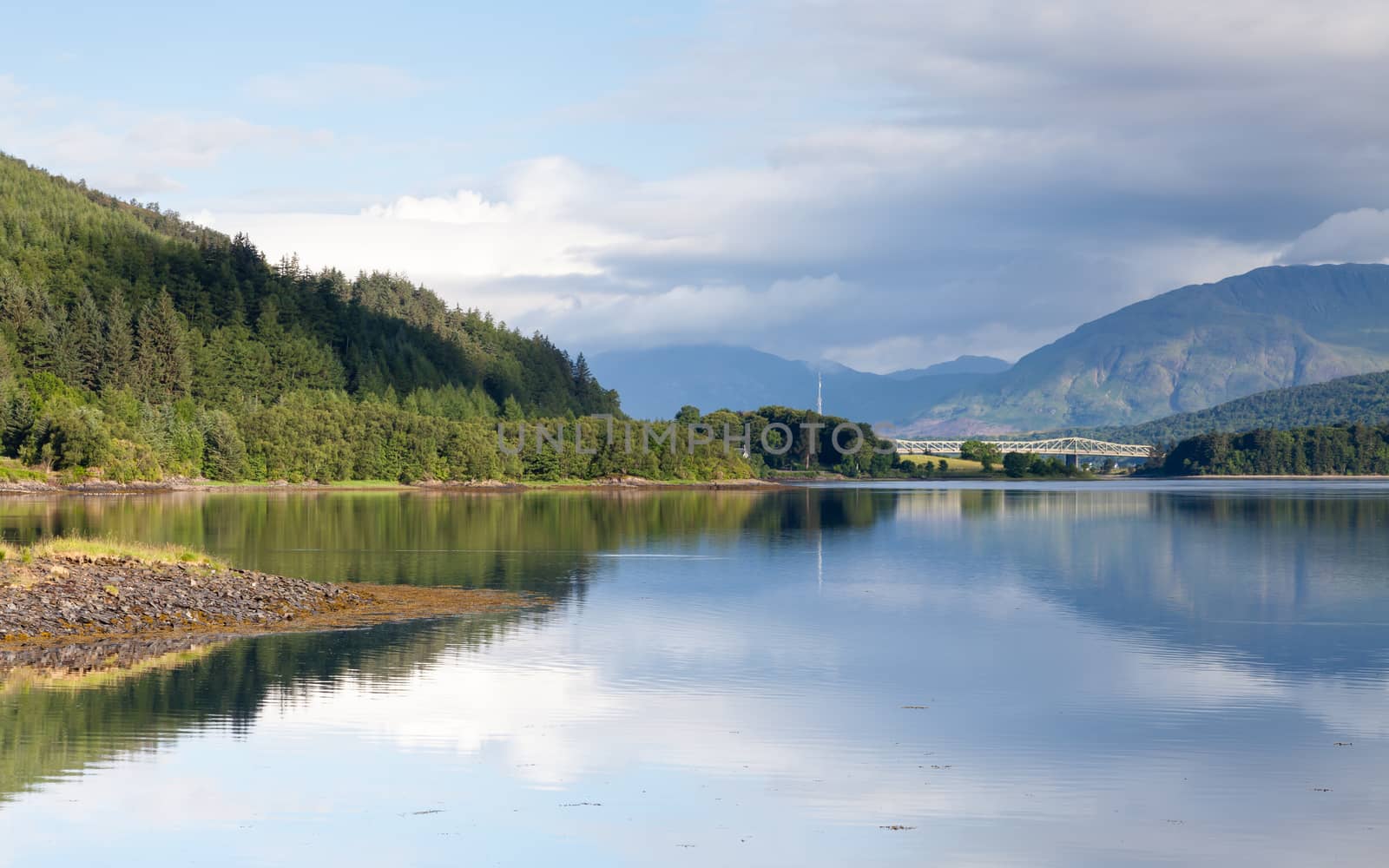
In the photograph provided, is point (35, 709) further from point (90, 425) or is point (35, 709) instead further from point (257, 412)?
point (257, 412)

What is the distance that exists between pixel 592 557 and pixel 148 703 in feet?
140

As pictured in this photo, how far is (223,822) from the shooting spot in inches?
717

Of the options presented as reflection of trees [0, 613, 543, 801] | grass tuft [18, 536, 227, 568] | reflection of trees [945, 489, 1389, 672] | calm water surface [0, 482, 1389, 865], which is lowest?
reflection of trees [945, 489, 1389, 672]

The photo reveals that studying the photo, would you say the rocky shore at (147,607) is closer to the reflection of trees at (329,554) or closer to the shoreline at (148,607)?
the shoreline at (148,607)

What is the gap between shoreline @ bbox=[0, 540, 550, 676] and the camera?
32531 mm

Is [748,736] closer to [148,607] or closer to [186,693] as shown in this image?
[186,693]

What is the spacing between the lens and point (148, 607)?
120ft

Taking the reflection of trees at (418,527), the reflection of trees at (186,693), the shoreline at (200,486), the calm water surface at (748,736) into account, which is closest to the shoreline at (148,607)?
the reflection of trees at (186,693)

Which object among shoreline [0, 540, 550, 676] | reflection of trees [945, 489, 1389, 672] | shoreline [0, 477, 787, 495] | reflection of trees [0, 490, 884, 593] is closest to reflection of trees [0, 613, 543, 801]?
shoreline [0, 540, 550, 676]

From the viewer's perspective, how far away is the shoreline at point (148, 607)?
32531 mm

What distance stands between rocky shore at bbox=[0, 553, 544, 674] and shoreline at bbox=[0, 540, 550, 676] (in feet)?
0.11

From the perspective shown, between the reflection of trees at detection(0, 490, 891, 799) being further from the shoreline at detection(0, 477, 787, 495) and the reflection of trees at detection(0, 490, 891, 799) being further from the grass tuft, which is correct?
the shoreline at detection(0, 477, 787, 495)

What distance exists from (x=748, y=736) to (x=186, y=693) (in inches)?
479

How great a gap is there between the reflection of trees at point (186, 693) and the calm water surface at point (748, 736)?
128 mm
